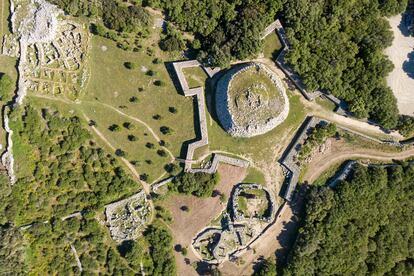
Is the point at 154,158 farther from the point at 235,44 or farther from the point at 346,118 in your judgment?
the point at 346,118

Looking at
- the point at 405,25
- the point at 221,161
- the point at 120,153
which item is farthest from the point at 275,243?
the point at 405,25

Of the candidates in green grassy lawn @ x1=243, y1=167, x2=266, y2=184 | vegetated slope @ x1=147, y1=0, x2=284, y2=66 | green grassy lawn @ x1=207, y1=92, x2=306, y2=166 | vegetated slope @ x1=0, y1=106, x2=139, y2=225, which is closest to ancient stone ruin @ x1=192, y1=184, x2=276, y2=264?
green grassy lawn @ x1=243, y1=167, x2=266, y2=184

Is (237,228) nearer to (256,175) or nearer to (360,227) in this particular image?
(256,175)

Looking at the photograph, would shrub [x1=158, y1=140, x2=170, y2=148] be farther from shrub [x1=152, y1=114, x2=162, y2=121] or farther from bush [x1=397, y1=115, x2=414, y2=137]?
bush [x1=397, y1=115, x2=414, y2=137]

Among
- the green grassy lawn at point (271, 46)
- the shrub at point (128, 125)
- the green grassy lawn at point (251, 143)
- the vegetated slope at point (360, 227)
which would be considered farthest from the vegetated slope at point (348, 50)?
the shrub at point (128, 125)

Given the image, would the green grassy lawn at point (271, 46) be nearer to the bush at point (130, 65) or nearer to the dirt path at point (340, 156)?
the dirt path at point (340, 156)

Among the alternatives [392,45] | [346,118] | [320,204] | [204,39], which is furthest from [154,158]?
[392,45]
